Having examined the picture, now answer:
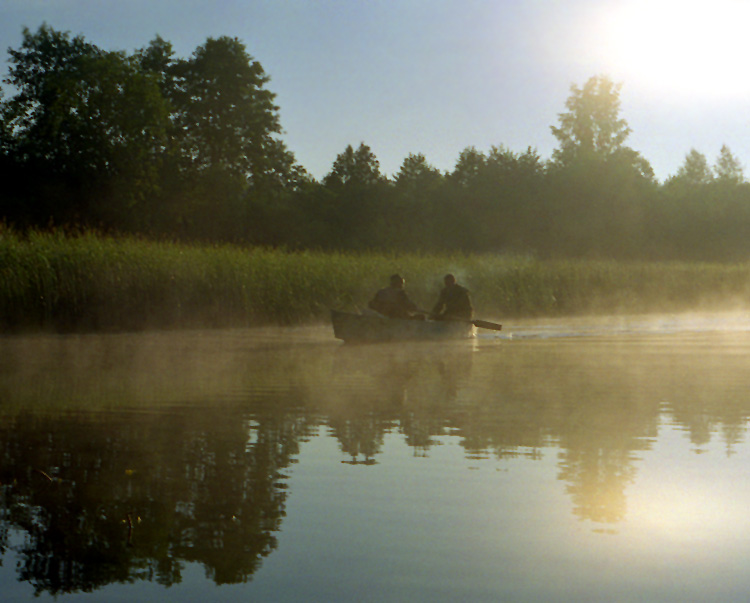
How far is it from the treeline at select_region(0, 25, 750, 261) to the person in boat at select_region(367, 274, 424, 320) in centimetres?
2271

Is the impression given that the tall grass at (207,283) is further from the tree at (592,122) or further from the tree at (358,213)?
the tree at (592,122)

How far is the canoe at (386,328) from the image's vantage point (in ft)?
61.9

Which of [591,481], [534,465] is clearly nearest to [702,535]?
[591,481]

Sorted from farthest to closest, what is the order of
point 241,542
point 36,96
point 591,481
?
point 36,96 → point 591,481 → point 241,542

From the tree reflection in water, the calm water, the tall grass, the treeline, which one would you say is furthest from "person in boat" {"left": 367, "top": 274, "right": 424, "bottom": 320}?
the treeline

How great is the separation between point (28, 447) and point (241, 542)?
296 cm

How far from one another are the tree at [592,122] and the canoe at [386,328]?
200ft

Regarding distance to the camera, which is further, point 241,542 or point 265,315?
point 265,315

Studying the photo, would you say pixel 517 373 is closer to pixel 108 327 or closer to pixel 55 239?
pixel 108 327

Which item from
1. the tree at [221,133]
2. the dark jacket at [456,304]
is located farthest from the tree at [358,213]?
the dark jacket at [456,304]

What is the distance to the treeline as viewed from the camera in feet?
171

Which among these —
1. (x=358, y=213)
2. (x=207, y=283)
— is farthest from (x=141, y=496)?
(x=358, y=213)

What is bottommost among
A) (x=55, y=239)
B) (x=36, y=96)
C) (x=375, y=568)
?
(x=375, y=568)

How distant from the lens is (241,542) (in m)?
4.78
